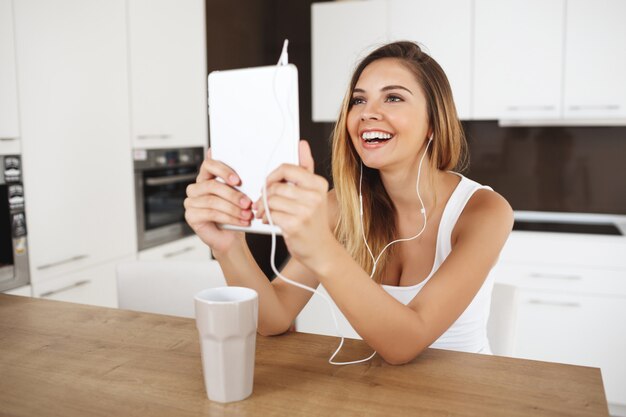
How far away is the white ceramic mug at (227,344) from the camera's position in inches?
28.7

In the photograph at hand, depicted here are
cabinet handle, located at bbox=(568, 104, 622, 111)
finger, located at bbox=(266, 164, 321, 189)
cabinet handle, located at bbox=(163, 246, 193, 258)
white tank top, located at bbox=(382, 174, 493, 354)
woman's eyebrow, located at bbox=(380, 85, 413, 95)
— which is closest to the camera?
finger, located at bbox=(266, 164, 321, 189)

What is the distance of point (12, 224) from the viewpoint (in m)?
1.92

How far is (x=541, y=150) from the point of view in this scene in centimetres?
344

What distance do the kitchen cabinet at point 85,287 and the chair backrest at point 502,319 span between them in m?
1.38

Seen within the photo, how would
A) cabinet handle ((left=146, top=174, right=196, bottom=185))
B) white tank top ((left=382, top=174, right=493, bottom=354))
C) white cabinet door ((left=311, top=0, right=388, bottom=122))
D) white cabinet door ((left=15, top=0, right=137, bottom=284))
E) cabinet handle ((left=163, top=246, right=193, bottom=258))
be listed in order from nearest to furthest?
white tank top ((left=382, top=174, right=493, bottom=354)), white cabinet door ((left=15, top=0, right=137, bottom=284)), cabinet handle ((left=146, top=174, right=196, bottom=185)), cabinet handle ((left=163, top=246, right=193, bottom=258)), white cabinet door ((left=311, top=0, right=388, bottom=122))

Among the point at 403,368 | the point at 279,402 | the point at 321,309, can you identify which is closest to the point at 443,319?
the point at 403,368

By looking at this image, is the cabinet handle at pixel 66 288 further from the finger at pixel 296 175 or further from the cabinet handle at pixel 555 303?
the cabinet handle at pixel 555 303

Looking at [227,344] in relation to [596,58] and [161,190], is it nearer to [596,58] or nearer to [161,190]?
[161,190]

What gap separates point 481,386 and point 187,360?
474mm

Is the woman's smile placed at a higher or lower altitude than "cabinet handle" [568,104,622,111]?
lower

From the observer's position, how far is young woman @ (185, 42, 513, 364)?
852 millimetres

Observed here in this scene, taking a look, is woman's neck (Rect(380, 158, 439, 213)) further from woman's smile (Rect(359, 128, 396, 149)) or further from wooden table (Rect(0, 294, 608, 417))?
wooden table (Rect(0, 294, 608, 417))

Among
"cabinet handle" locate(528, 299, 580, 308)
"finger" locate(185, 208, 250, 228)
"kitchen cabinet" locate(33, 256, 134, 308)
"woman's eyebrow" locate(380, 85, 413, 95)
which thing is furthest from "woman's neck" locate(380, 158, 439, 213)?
"cabinet handle" locate(528, 299, 580, 308)

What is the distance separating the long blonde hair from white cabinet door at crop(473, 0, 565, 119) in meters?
1.67
